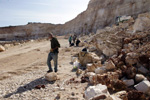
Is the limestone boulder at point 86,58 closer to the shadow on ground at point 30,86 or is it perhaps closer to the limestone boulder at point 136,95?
the shadow on ground at point 30,86

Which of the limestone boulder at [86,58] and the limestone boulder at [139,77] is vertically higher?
the limestone boulder at [86,58]

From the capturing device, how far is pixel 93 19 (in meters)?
33.0

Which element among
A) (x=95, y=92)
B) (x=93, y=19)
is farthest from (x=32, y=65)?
(x=93, y=19)

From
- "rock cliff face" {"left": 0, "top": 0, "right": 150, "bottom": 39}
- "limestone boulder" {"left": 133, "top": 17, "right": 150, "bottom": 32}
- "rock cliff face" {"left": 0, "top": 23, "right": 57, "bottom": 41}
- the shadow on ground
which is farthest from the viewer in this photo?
"rock cliff face" {"left": 0, "top": 23, "right": 57, "bottom": 41}

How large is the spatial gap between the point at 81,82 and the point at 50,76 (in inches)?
36.8

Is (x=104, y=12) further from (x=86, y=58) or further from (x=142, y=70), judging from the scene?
(x=142, y=70)

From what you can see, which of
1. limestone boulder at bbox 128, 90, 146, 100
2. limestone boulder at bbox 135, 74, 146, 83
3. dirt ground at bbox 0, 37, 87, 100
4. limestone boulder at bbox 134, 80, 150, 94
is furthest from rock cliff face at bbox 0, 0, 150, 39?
limestone boulder at bbox 128, 90, 146, 100

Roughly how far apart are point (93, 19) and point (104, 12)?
12.5 feet

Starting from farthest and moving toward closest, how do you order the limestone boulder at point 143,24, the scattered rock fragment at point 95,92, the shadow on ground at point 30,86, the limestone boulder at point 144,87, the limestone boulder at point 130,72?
the limestone boulder at point 143,24, the shadow on ground at point 30,86, the limestone boulder at point 130,72, the limestone boulder at point 144,87, the scattered rock fragment at point 95,92

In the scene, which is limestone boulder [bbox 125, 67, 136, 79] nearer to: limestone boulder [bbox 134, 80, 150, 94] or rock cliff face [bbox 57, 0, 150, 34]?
limestone boulder [bbox 134, 80, 150, 94]

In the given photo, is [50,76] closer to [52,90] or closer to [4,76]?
[52,90]

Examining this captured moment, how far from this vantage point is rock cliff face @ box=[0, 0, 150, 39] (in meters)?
23.5

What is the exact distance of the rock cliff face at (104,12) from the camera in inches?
897

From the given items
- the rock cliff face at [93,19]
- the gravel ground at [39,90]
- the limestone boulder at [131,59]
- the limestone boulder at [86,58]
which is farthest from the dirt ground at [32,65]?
the rock cliff face at [93,19]
